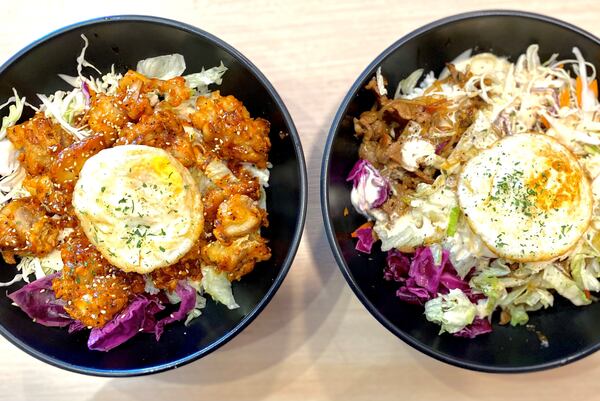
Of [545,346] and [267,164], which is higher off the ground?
[267,164]

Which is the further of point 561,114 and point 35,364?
point 35,364

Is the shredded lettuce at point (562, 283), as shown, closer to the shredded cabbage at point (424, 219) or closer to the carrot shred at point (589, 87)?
the shredded cabbage at point (424, 219)

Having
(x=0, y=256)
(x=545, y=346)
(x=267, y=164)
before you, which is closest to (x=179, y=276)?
(x=267, y=164)

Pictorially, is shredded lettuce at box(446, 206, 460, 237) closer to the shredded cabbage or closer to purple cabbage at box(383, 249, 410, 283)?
the shredded cabbage

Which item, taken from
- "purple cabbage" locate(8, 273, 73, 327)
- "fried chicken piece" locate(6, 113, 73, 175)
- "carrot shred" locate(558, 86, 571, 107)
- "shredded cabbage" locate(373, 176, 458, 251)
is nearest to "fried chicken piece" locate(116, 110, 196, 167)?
"fried chicken piece" locate(6, 113, 73, 175)

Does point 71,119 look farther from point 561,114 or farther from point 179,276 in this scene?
point 561,114

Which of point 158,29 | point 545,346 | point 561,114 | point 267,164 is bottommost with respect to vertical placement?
point 545,346

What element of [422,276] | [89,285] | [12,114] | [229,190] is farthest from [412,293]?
[12,114]
